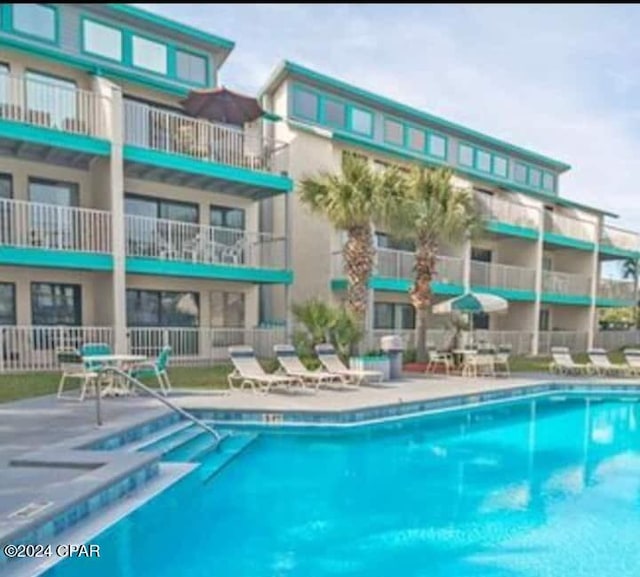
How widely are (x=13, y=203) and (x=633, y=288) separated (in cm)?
3333


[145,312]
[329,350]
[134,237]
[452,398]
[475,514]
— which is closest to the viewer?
[475,514]

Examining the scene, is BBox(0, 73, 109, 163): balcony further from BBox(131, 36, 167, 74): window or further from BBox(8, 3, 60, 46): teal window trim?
BBox(131, 36, 167, 74): window

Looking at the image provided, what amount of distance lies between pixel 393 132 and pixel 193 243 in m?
12.3

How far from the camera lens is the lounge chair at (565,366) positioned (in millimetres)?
19781

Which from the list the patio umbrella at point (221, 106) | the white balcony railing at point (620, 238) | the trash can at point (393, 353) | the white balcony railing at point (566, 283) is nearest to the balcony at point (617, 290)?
the white balcony railing at point (566, 283)

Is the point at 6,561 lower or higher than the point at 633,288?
lower

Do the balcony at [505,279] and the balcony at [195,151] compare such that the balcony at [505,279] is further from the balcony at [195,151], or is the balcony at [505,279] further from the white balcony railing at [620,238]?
the balcony at [195,151]

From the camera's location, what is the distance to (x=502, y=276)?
85.0 feet

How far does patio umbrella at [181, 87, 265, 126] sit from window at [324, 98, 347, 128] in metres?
5.61

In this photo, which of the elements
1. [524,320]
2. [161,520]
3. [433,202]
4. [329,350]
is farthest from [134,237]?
[524,320]

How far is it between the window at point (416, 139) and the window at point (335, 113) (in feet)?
13.3

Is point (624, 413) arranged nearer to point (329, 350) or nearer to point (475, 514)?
point (329, 350)

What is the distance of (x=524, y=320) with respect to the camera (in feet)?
90.2

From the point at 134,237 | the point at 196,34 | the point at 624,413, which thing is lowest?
the point at 624,413
